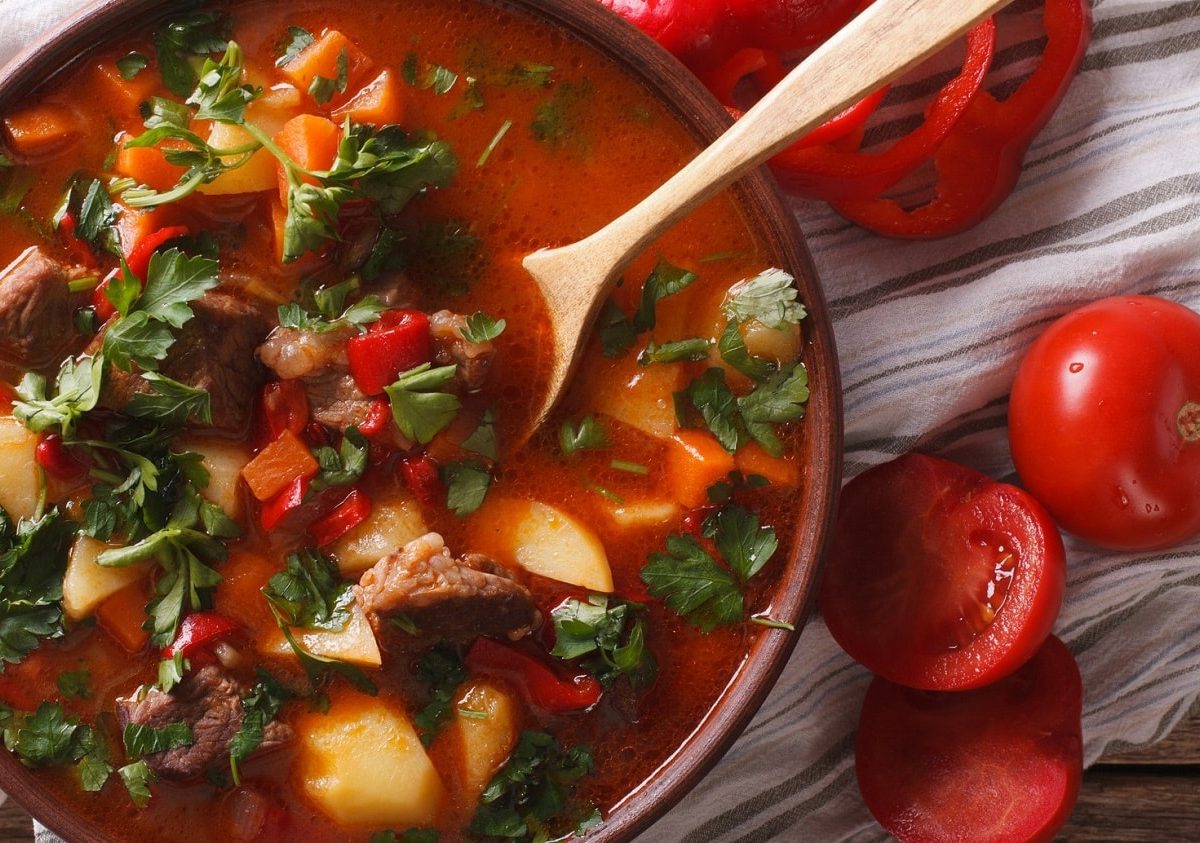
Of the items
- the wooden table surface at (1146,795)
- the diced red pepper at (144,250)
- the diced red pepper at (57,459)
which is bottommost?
the wooden table surface at (1146,795)

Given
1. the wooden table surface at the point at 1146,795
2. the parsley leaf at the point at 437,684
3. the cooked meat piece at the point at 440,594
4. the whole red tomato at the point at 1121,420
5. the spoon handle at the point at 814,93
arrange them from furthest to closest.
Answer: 1. the wooden table surface at the point at 1146,795
2. the whole red tomato at the point at 1121,420
3. the parsley leaf at the point at 437,684
4. the cooked meat piece at the point at 440,594
5. the spoon handle at the point at 814,93

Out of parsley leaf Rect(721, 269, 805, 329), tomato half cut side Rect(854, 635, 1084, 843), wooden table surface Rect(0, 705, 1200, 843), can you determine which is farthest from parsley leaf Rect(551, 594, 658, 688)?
wooden table surface Rect(0, 705, 1200, 843)

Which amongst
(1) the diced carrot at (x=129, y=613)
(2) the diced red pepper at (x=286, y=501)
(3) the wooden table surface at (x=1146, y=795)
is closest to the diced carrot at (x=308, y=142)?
(2) the diced red pepper at (x=286, y=501)

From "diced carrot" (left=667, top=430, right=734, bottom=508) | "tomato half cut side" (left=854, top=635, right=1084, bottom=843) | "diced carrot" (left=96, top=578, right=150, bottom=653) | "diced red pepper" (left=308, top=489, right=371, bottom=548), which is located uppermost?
"diced carrot" (left=96, top=578, right=150, bottom=653)

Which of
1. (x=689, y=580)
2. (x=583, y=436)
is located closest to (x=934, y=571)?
(x=689, y=580)

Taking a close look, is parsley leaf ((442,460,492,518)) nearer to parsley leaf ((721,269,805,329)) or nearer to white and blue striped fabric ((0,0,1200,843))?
parsley leaf ((721,269,805,329))

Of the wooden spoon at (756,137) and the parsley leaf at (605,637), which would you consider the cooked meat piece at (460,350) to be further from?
the parsley leaf at (605,637)
